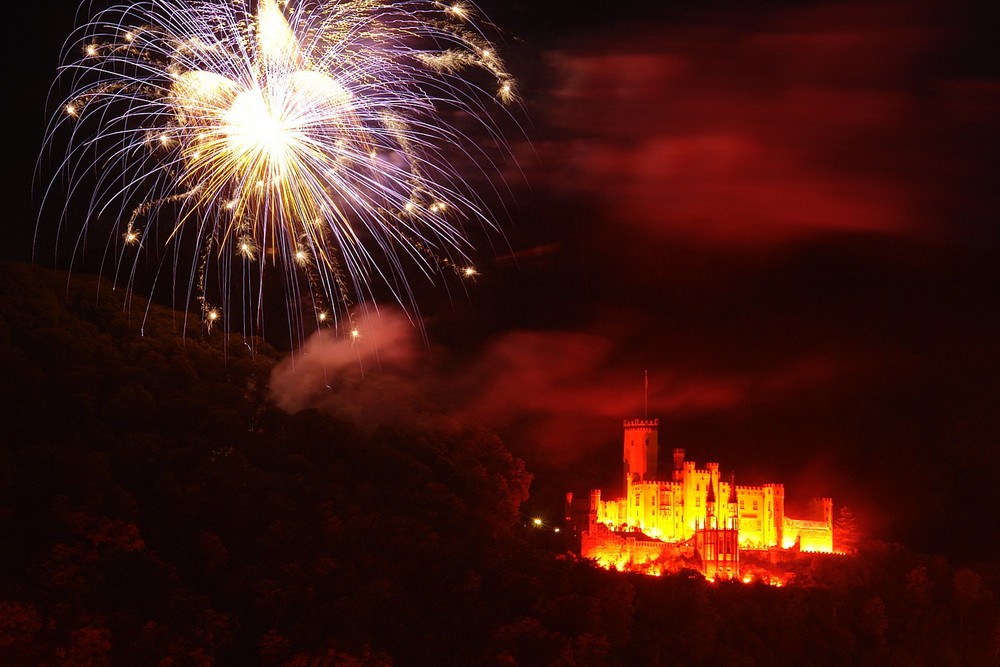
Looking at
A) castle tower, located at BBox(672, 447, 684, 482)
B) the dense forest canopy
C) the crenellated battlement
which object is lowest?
the dense forest canopy

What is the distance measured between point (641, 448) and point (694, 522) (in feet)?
11.5

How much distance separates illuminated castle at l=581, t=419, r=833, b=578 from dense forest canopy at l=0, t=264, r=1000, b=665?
1.64 meters

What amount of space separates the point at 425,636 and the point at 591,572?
5955 mm

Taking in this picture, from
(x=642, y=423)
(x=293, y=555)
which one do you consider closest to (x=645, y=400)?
(x=642, y=423)

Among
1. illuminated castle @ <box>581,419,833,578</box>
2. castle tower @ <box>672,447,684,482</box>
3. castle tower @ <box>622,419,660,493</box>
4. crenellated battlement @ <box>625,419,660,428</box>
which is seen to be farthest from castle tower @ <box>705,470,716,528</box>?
crenellated battlement @ <box>625,419,660,428</box>

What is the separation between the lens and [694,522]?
32.2 meters

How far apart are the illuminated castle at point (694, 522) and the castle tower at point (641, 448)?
1.44 ft

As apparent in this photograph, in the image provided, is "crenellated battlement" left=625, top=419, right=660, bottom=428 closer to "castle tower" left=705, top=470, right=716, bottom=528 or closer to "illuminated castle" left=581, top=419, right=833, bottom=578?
"illuminated castle" left=581, top=419, right=833, bottom=578

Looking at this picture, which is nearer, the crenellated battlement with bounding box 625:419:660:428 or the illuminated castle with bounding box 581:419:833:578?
the illuminated castle with bounding box 581:419:833:578

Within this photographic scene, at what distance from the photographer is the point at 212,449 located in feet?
86.4

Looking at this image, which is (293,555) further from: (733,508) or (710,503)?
(733,508)

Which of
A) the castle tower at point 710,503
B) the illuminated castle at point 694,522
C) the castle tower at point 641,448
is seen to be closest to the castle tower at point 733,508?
the illuminated castle at point 694,522

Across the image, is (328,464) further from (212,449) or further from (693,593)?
(693,593)

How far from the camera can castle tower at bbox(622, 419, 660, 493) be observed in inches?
1353
